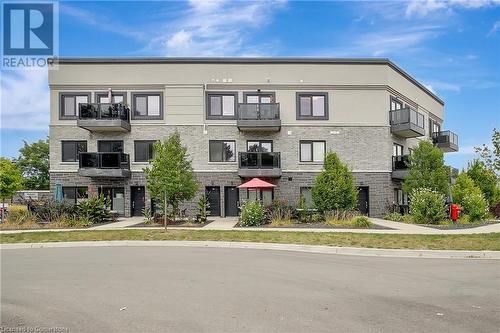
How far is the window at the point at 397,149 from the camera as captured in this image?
28094mm

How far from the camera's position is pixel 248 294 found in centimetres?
706

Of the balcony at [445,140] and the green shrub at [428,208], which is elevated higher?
the balcony at [445,140]

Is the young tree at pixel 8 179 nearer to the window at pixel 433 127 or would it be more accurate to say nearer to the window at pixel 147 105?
the window at pixel 147 105

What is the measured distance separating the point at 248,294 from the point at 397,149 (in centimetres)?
2436

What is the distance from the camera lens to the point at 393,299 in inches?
265

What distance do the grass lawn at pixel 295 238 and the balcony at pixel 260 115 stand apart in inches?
413

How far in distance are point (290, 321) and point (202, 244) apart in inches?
351

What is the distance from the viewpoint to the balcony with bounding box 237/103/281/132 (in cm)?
2588

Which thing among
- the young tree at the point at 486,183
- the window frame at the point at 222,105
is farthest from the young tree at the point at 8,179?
the young tree at the point at 486,183

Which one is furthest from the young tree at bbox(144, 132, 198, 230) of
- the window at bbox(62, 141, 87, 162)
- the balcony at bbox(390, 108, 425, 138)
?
the balcony at bbox(390, 108, 425, 138)

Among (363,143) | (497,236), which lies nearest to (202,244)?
(497,236)

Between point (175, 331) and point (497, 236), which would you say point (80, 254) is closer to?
point (175, 331)

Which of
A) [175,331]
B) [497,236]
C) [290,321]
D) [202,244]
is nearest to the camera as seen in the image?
[175,331]

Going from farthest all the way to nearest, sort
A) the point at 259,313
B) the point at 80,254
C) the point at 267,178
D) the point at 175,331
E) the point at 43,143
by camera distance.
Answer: the point at 43,143 → the point at 267,178 → the point at 80,254 → the point at 259,313 → the point at 175,331
